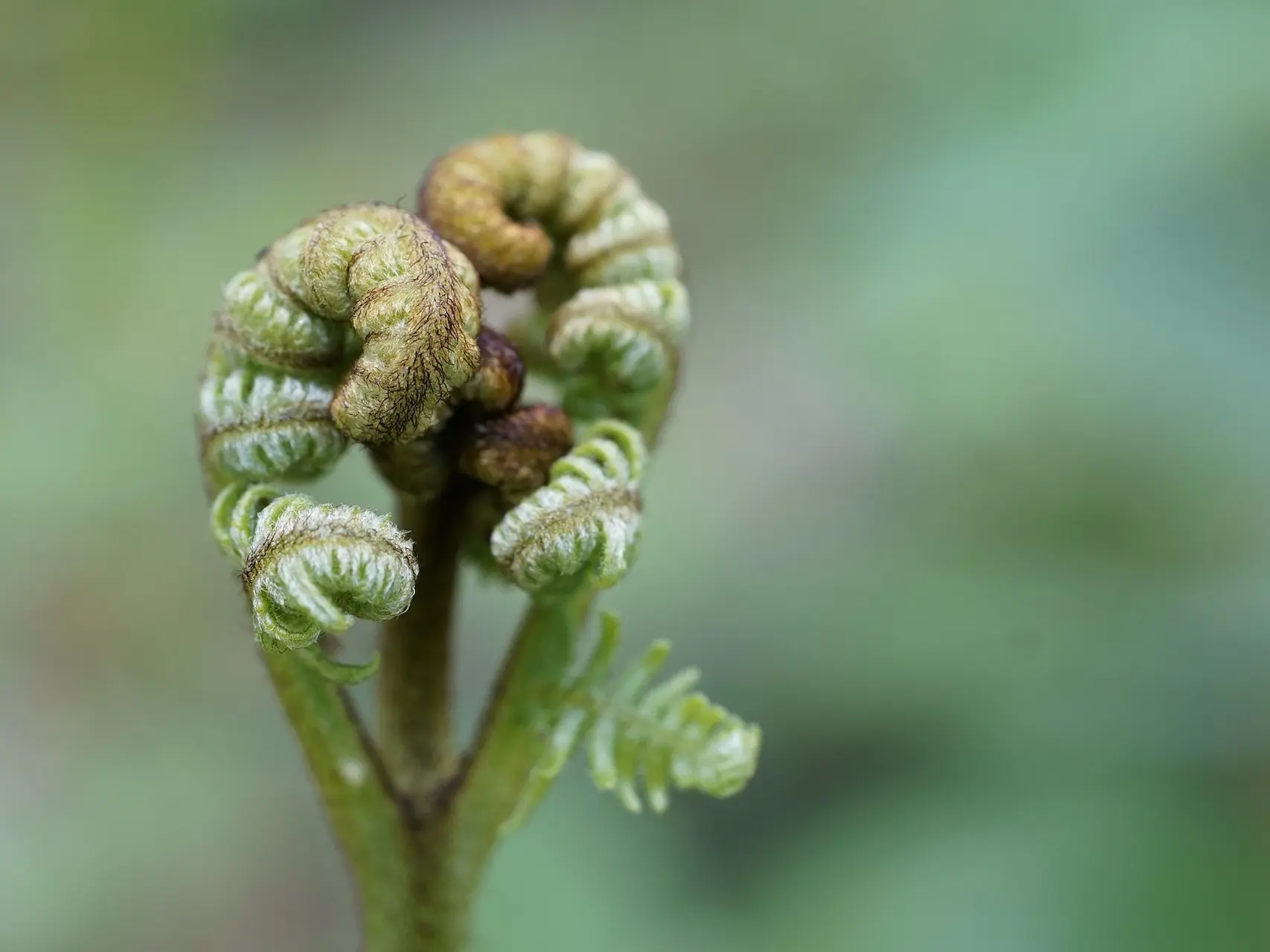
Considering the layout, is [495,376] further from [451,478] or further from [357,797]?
[357,797]

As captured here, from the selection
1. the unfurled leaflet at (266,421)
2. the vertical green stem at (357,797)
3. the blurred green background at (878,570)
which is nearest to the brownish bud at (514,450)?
the unfurled leaflet at (266,421)

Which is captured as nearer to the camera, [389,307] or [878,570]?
[389,307]

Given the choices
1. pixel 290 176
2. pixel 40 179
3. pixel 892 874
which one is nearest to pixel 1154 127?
pixel 892 874

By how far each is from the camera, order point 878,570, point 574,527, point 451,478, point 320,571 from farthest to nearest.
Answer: point 878,570 < point 451,478 < point 574,527 < point 320,571

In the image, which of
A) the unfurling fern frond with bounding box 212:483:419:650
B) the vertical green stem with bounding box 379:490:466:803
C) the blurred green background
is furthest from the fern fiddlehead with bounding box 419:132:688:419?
the blurred green background

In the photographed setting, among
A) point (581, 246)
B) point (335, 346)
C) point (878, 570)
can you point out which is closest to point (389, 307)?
point (335, 346)

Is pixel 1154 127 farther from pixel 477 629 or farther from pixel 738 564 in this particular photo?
pixel 477 629
